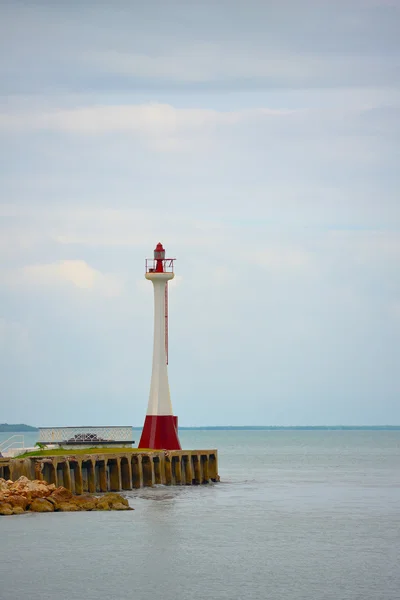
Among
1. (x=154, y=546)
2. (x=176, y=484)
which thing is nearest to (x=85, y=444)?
(x=176, y=484)

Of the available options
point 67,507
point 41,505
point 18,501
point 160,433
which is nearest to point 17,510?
point 18,501

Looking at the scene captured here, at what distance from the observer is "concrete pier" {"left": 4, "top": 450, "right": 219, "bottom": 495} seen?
43172 mm

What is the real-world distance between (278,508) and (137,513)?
7885 millimetres

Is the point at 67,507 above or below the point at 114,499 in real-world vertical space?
below

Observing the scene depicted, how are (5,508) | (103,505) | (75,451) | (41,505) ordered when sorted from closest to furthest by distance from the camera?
(5,508), (41,505), (103,505), (75,451)

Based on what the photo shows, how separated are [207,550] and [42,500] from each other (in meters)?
7.67

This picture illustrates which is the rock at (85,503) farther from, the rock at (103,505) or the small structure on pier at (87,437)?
the small structure on pier at (87,437)

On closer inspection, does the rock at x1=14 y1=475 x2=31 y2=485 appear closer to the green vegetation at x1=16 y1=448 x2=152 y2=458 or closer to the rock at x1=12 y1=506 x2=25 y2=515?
the rock at x1=12 y1=506 x2=25 y2=515

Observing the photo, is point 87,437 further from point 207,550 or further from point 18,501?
point 207,550

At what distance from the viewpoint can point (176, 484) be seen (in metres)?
52.5

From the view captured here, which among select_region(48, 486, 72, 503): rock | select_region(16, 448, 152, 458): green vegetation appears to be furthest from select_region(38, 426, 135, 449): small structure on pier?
select_region(48, 486, 72, 503): rock

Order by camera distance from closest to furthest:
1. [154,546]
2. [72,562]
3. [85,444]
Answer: [72,562] → [154,546] → [85,444]

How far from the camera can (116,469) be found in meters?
48.0

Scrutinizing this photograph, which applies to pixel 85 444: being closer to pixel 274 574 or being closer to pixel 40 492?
pixel 40 492
